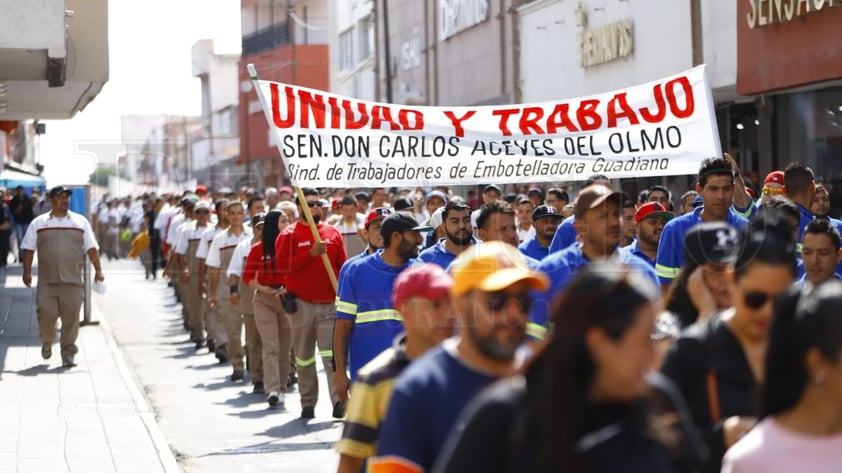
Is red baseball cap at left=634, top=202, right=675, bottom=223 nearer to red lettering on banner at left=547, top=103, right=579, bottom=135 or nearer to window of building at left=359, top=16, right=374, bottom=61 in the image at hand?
red lettering on banner at left=547, top=103, right=579, bottom=135

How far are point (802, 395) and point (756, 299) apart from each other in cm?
89

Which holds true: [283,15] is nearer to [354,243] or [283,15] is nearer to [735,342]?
[354,243]

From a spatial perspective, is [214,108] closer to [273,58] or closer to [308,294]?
[273,58]

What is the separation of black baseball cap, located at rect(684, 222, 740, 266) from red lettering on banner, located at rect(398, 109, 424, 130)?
660 cm

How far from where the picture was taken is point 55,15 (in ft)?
56.8

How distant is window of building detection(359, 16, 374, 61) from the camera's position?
48719 mm

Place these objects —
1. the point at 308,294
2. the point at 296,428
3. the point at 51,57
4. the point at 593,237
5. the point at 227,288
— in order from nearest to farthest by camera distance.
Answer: the point at 593,237, the point at 296,428, the point at 308,294, the point at 227,288, the point at 51,57

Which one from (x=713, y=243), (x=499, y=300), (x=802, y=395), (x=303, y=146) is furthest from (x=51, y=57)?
(x=802, y=395)

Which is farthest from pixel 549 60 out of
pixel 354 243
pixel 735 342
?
pixel 735 342

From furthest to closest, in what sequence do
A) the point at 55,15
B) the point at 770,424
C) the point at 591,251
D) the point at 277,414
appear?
the point at 55,15 → the point at 277,414 → the point at 591,251 → the point at 770,424

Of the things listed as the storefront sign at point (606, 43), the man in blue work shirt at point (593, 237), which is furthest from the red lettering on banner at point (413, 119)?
the storefront sign at point (606, 43)

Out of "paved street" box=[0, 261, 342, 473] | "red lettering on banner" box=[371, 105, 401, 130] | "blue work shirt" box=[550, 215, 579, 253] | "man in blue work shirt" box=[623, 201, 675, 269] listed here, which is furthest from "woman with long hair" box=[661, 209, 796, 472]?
"red lettering on banner" box=[371, 105, 401, 130]

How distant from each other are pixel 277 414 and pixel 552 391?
10.5m

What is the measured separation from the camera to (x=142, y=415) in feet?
43.1
